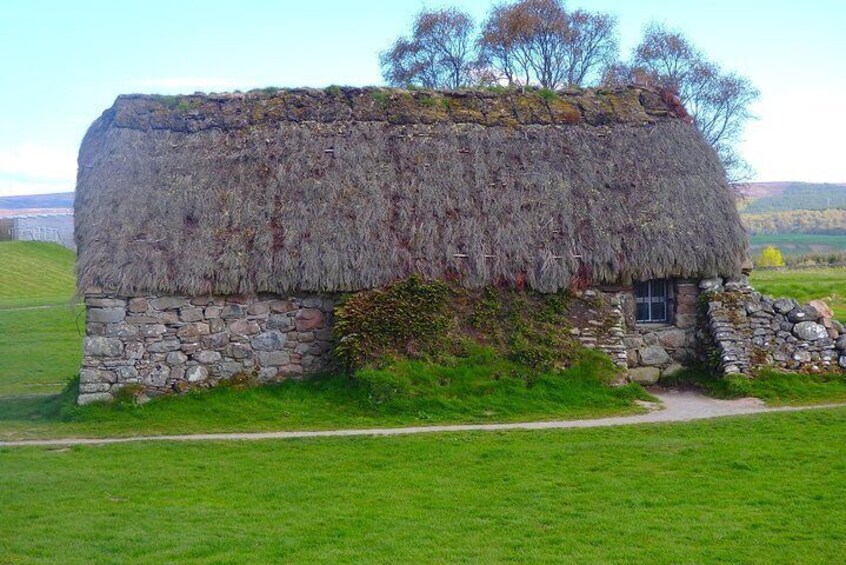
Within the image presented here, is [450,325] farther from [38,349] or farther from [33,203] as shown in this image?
[33,203]

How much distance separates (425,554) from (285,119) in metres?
12.3

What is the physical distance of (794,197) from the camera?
97.4 meters

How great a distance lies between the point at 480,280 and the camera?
17453 millimetres

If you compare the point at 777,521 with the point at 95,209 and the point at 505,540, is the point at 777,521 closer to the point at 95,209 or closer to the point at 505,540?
the point at 505,540

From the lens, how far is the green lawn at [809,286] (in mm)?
26263

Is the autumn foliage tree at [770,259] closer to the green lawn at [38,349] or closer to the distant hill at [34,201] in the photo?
the green lawn at [38,349]

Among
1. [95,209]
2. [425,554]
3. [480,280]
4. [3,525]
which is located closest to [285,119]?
[95,209]

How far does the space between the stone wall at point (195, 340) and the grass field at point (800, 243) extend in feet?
139

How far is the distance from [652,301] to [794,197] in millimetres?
86028

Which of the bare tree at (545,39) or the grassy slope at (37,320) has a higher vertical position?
the bare tree at (545,39)

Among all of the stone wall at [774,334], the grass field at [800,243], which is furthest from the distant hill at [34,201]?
the stone wall at [774,334]

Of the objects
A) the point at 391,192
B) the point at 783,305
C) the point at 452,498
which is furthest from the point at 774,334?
the point at 452,498

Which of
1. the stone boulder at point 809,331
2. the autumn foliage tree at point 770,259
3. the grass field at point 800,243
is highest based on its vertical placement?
the grass field at point 800,243

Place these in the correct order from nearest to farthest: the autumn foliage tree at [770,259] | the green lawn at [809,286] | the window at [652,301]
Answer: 1. the window at [652,301]
2. the green lawn at [809,286]
3. the autumn foliage tree at [770,259]
